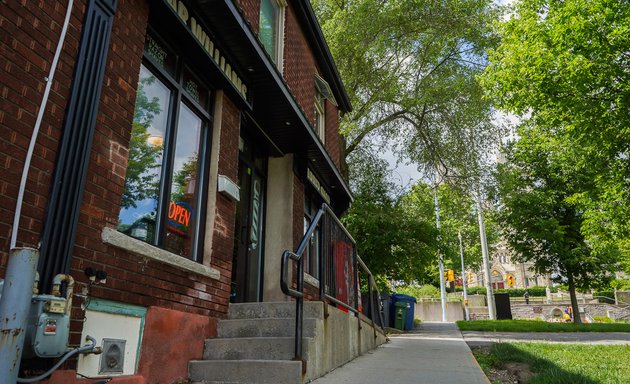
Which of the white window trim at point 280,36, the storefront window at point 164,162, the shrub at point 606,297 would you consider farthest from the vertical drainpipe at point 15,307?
the shrub at point 606,297

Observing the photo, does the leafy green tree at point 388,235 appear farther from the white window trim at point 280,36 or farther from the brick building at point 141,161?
the brick building at point 141,161

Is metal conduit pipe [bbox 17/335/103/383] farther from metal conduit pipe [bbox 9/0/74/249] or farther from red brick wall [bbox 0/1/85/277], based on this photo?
metal conduit pipe [bbox 9/0/74/249]

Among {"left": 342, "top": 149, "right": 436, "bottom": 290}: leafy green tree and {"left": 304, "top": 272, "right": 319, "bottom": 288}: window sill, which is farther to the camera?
{"left": 342, "top": 149, "right": 436, "bottom": 290}: leafy green tree

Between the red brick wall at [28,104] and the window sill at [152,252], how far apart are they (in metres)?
0.65

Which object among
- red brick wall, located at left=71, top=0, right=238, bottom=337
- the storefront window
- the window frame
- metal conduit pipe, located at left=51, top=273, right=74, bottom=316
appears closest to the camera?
metal conduit pipe, located at left=51, top=273, right=74, bottom=316

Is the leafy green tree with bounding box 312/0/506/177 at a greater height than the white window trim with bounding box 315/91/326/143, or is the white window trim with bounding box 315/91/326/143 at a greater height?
the leafy green tree with bounding box 312/0/506/177

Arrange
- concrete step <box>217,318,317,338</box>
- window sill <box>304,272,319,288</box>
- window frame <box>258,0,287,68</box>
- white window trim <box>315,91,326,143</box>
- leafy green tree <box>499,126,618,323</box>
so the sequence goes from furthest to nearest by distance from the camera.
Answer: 1. leafy green tree <box>499,126,618,323</box>
2. white window trim <box>315,91,326,143</box>
3. window frame <box>258,0,287,68</box>
4. window sill <box>304,272,319,288</box>
5. concrete step <box>217,318,317,338</box>

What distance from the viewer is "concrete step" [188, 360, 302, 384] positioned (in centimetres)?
393

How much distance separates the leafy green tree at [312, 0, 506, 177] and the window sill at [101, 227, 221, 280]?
9554 millimetres

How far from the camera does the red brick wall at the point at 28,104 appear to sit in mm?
2715

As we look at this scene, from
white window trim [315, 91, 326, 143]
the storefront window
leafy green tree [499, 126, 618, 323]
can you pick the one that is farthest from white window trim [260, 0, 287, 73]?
leafy green tree [499, 126, 618, 323]

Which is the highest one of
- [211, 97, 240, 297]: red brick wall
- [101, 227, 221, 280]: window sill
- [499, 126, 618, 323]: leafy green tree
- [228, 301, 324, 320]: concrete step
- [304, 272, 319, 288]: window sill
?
[499, 126, 618, 323]: leafy green tree

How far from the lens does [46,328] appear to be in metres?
2.62

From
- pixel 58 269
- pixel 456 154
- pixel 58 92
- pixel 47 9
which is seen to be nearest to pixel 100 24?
pixel 47 9
